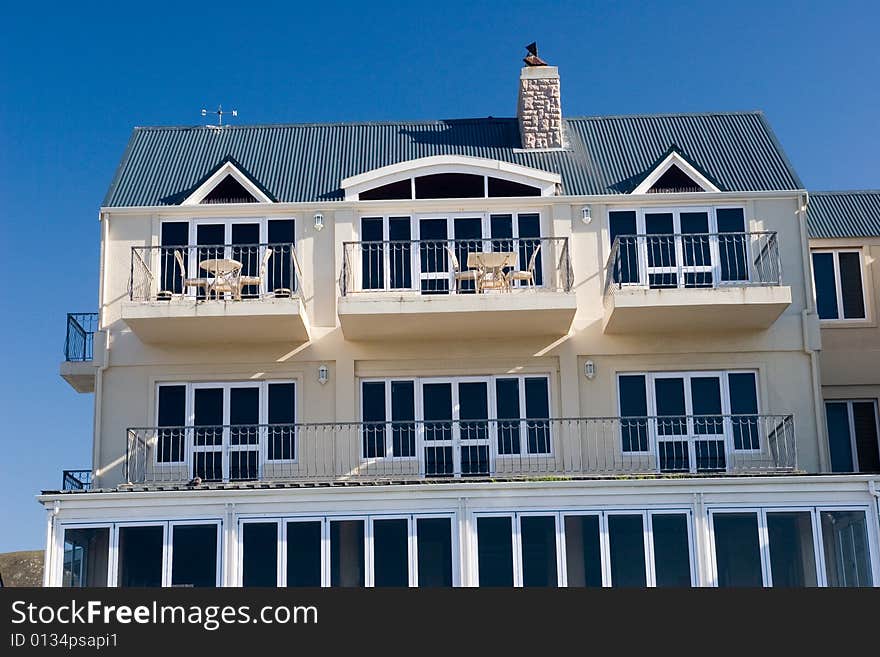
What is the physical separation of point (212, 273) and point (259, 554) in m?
6.30

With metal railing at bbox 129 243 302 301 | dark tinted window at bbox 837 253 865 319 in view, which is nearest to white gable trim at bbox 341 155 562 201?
metal railing at bbox 129 243 302 301

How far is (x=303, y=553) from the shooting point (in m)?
24.0

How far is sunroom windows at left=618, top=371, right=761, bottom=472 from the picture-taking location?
2694cm

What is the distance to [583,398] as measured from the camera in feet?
90.0

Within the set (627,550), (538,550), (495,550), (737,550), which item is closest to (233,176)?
(495,550)

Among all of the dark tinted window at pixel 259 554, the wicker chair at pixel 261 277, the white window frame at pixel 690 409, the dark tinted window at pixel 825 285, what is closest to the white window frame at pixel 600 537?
the white window frame at pixel 690 409

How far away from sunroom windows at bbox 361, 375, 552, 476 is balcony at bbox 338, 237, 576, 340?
0.99 m

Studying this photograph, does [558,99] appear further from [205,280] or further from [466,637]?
[466,637]

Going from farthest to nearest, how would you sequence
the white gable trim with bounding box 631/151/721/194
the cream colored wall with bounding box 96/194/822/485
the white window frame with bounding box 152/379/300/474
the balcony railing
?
the white gable trim with bounding box 631/151/721/194
the balcony railing
the cream colored wall with bounding box 96/194/822/485
the white window frame with bounding box 152/379/300/474

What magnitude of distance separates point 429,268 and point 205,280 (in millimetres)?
4368

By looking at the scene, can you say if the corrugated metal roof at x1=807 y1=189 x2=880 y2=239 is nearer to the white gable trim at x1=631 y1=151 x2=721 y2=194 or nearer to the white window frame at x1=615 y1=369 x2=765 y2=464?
the white gable trim at x1=631 y1=151 x2=721 y2=194

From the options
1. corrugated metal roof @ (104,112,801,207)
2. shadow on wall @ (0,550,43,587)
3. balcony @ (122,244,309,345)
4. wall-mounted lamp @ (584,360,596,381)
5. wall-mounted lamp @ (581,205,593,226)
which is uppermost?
corrugated metal roof @ (104,112,801,207)

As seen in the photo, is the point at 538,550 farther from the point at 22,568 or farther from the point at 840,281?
the point at 22,568

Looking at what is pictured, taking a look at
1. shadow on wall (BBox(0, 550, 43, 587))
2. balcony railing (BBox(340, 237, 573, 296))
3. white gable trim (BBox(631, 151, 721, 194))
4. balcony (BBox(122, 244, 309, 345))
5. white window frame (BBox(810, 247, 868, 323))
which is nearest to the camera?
balcony (BBox(122, 244, 309, 345))
